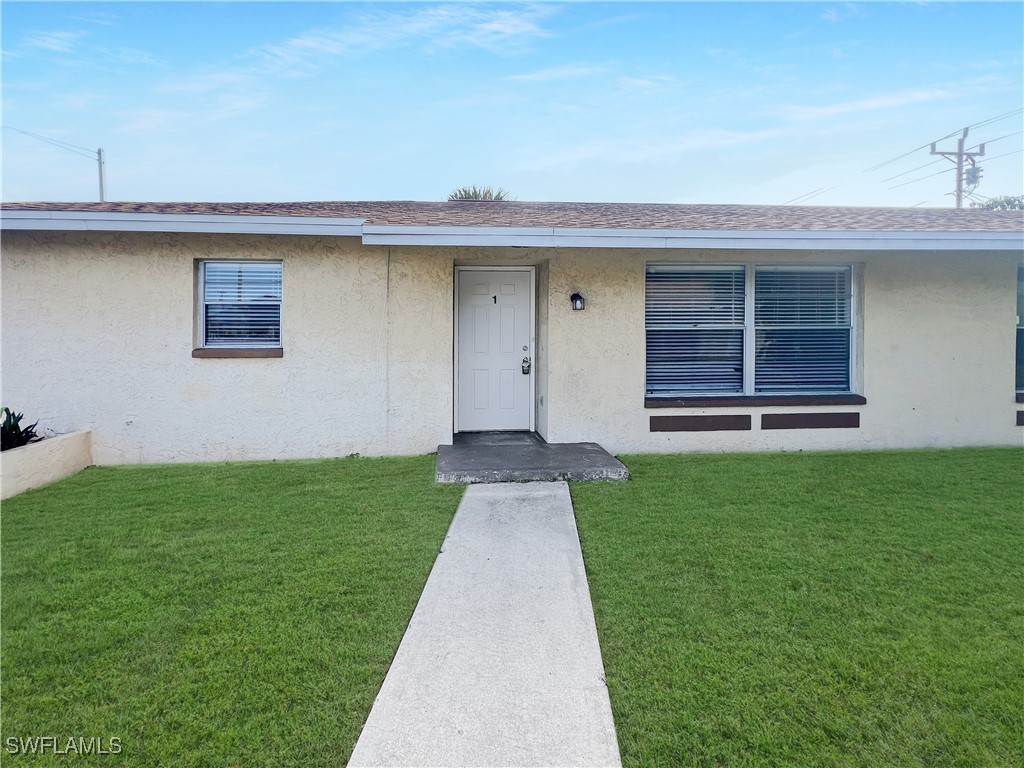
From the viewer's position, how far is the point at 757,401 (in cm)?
747

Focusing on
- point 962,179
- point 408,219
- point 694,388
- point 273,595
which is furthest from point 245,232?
point 962,179

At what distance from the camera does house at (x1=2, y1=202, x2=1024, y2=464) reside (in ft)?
22.0

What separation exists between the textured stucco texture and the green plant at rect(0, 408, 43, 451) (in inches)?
23.4

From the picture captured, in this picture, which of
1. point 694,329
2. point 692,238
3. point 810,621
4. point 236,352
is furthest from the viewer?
point 694,329

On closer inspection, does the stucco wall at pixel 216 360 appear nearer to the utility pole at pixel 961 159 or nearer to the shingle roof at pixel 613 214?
the shingle roof at pixel 613 214

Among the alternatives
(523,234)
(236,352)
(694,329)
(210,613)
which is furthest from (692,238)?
(210,613)

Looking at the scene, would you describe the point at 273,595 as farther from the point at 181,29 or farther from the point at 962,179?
the point at 962,179

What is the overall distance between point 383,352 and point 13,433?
386cm

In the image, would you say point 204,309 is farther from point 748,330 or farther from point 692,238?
point 748,330

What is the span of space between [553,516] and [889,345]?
18.3 feet

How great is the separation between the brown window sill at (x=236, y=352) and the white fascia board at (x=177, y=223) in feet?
4.60

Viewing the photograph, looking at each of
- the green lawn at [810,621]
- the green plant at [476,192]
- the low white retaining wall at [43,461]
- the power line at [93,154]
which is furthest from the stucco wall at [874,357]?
the power line at [93,154]

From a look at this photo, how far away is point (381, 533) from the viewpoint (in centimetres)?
446

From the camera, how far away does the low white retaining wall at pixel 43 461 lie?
18.3 ft
